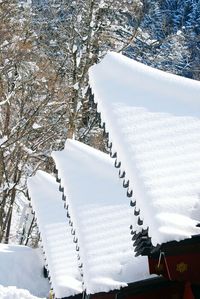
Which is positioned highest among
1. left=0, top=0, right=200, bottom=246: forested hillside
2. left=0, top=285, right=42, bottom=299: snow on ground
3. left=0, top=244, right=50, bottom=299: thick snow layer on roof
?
left=0, top=0, right=200, bottom=246: forested hillside

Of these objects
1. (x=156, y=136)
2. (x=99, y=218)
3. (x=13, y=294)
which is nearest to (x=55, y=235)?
(x=13, y=294)

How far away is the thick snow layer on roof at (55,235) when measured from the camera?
1015cm

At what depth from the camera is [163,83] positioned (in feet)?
23.8

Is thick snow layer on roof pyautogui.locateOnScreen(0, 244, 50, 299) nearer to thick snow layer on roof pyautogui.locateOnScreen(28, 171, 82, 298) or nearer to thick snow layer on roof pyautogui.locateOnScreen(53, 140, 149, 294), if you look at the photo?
thick snow layer on roof pyautogui.locateOnScreen(28, 171, 82, 298)

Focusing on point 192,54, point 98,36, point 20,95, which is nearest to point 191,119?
point 98,36

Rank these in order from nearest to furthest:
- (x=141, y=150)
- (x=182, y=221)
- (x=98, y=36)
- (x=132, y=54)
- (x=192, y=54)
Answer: (x=182, y=221) → (x=141, y=150) → (x=98, y=36) → (x=132, y=54) → (x=192, y=54)

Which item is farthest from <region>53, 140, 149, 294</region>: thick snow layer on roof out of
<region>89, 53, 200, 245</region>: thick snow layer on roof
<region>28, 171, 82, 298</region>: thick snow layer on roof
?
<region>89, 53, 200, 245</region>: thick snow layer on roof

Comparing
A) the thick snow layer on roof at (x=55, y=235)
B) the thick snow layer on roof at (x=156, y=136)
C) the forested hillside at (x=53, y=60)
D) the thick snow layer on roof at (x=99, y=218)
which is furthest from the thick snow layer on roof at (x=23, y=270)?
the thick snow layer on roof at (x=156, y=136)

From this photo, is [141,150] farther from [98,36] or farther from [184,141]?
[98,36]

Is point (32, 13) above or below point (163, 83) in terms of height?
above

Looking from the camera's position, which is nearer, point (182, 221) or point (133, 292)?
point (182, 221)

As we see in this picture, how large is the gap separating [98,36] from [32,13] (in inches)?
105

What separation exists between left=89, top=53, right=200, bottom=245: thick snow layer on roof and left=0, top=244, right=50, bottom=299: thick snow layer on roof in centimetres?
1180

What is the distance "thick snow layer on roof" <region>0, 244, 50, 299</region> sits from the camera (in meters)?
18.3
